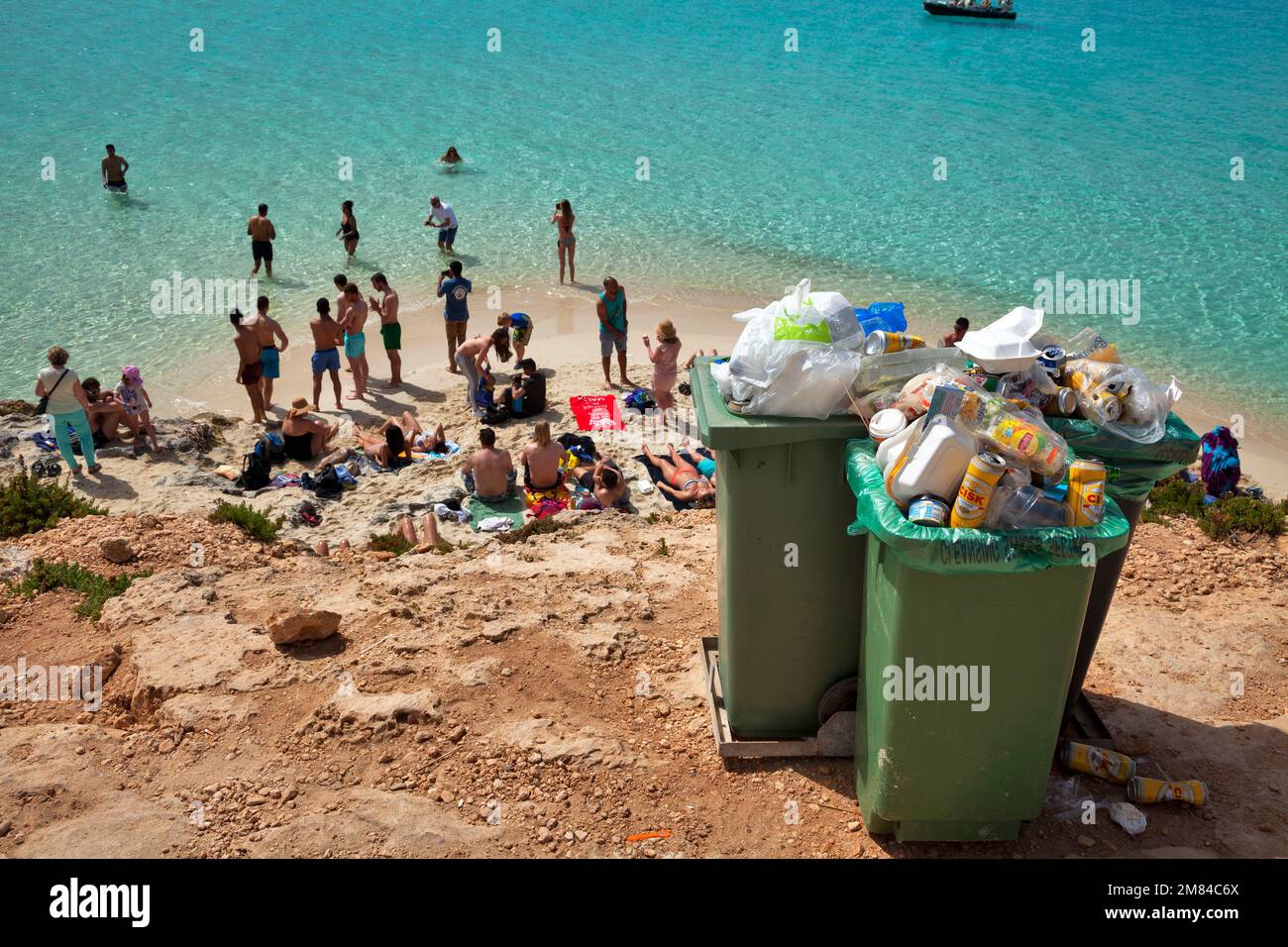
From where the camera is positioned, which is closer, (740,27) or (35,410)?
(35,410)

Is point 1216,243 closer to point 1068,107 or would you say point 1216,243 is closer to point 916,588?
point 1068,107

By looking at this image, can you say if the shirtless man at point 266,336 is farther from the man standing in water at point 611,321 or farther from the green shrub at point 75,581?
the green shrub at point 75,581

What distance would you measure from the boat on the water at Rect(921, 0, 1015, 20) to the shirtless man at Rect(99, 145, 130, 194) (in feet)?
110

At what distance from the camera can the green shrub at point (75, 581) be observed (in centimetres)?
622

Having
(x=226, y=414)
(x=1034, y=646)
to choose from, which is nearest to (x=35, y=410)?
(x=226, y=414)

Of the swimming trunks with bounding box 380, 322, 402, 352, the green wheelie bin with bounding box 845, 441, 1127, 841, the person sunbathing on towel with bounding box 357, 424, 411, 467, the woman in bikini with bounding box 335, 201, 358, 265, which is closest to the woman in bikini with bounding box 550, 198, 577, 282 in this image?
the woman in bikini with bounding box 335, 201, 358, 265

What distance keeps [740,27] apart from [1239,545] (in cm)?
3538

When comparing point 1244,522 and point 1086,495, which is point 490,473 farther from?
point 1086,495

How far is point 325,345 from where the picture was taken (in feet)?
39.1

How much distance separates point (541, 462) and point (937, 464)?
242 inches

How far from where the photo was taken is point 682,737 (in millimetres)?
4734

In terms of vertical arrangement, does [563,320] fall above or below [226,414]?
above

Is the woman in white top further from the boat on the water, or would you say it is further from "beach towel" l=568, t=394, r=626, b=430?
the boat on the water

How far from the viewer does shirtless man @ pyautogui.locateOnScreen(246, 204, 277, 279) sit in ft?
50.8
